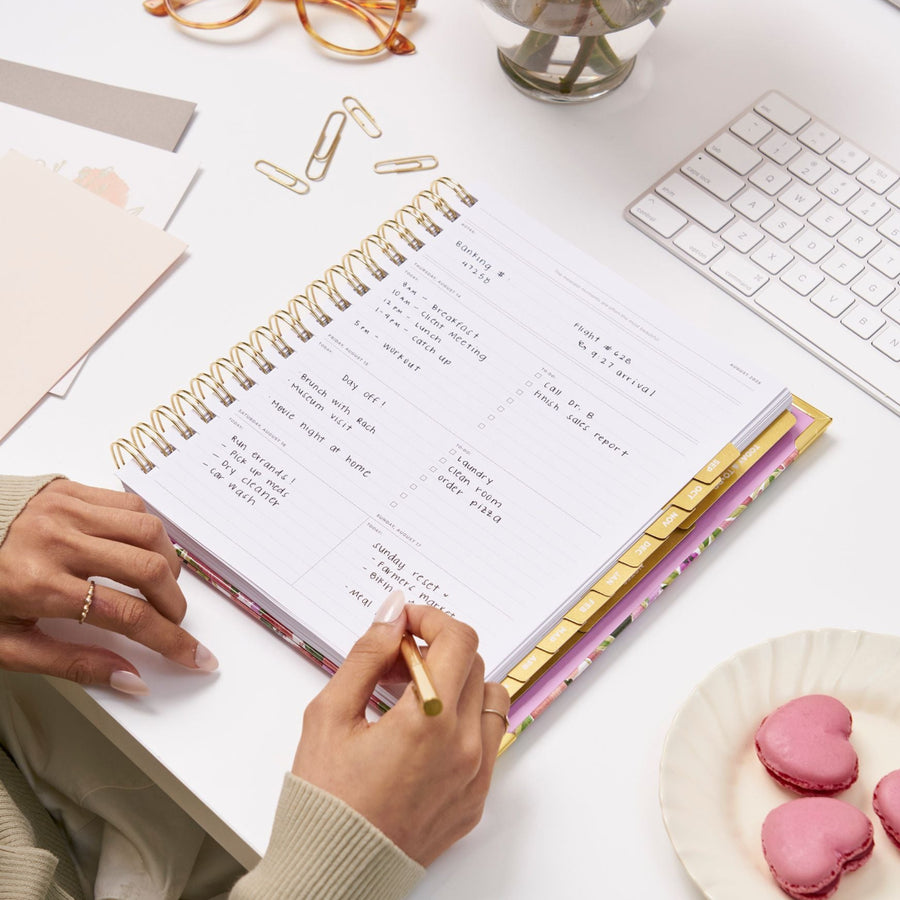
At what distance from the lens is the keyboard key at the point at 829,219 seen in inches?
33.1

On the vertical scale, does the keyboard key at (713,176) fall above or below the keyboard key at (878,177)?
below

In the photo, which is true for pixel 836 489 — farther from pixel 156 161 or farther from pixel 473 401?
pixel 156 161

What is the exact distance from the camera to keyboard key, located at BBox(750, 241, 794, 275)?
83cm

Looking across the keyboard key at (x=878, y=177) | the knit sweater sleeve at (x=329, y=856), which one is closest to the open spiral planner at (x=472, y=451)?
the knit sweater sleeve at (x=329, y=856)

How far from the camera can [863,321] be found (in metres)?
0.80

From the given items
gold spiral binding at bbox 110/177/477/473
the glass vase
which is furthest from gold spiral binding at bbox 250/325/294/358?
the glass vase

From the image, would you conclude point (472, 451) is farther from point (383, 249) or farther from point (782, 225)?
point (782, 225)

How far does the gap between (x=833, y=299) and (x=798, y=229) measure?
2.7 inches

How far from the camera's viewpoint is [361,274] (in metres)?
0.81

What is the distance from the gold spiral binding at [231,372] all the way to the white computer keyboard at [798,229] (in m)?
0.33

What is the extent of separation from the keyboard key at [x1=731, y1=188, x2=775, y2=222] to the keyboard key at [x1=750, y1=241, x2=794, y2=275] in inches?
1.1

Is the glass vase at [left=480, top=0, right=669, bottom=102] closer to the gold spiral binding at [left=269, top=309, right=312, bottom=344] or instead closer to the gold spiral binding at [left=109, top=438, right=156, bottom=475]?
the gold spiral binding at [left=269, top=309, right=312, bottom=344]

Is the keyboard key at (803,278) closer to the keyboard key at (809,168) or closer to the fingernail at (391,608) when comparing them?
the keyboard key at (809,168)

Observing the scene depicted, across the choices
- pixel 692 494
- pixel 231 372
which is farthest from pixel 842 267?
pixel 231 372
